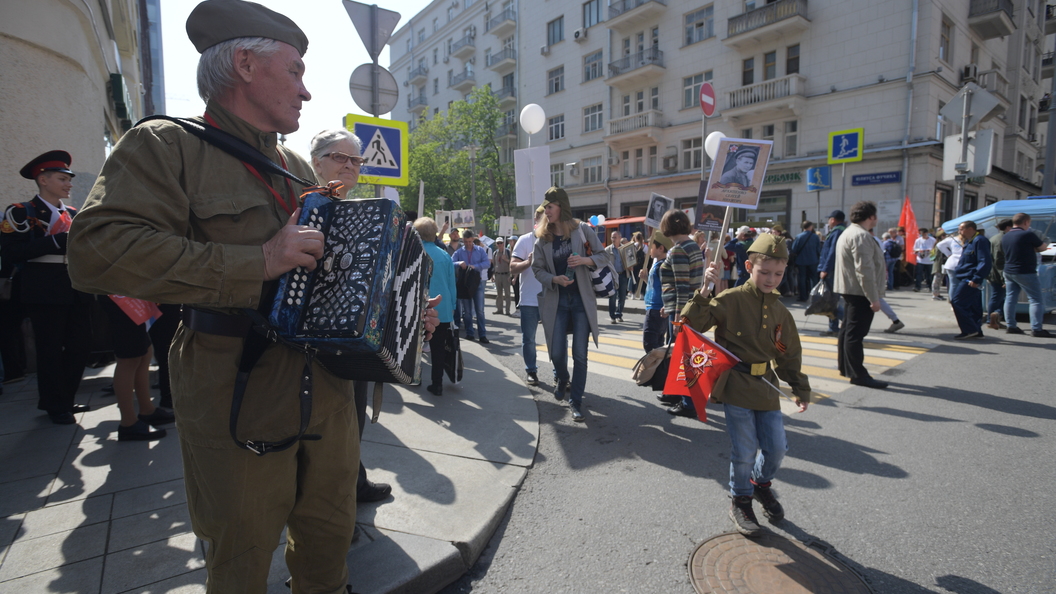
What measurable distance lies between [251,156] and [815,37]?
91.6ft

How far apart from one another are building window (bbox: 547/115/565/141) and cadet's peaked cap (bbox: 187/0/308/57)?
36.1 m

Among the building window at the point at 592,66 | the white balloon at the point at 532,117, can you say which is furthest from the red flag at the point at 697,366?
the building window at the point at 592,66

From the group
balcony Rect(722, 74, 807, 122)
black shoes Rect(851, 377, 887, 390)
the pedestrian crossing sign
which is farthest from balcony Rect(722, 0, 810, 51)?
the pedestrian crossing sign

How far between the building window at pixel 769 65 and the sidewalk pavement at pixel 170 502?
25.9 meters

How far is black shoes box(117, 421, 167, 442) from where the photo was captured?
3.96 meters

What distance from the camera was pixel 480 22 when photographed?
45.0 metres

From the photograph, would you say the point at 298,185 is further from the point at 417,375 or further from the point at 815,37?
the point at 815,37

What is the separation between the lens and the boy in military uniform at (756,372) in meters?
3.04

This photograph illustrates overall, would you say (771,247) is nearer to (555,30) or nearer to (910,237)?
(910,237)

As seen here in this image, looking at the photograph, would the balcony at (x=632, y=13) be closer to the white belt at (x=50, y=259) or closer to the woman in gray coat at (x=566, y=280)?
the woman in gray coat at (x=566, y=280)

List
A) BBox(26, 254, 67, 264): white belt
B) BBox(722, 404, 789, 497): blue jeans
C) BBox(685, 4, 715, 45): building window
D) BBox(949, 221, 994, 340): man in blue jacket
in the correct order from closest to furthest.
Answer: BBox(722, 404, 789, 497): blue jeans → BBox(26, 254, 67, 264): white belt → BBox(949, 221, 994, 340): man in blue jacket → BBox(685, 4, 715, 45): building window

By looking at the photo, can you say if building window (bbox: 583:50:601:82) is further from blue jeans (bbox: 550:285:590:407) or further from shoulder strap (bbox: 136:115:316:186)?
shoulder strap (bbox: 136:115:316:186)

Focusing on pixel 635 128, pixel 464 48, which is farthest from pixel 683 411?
pixel 464 48

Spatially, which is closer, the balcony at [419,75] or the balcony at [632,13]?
the balcony at [632,13]
